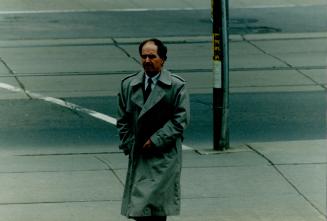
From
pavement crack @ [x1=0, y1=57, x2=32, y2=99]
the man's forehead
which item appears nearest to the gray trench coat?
the man's forehead

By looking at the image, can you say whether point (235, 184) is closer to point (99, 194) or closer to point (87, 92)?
point (99, 194)

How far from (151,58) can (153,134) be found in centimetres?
61

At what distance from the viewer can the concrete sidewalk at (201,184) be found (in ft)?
33.8

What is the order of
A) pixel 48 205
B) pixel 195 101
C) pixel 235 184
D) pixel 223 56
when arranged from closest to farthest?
pixel 48 205
pixel 235 184
pixel 223 56
pixel 195 101

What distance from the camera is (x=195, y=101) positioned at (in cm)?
1681

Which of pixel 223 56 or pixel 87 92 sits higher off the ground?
pixel 223 56

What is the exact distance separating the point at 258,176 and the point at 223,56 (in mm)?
2091

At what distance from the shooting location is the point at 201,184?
11.5m

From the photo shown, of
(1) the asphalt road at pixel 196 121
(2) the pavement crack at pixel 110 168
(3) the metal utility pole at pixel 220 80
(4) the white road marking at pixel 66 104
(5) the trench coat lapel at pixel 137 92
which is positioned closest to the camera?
(5) the trench coat lapel at pixel 137 92

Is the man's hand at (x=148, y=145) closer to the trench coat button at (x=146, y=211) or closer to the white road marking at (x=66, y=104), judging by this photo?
the trench coat button at (x=146, y=211)

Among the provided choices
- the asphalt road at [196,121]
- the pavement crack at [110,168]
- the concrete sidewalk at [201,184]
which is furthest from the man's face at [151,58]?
the asphalt road at [196,121]

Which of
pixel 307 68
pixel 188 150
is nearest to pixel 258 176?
pixel 188 150

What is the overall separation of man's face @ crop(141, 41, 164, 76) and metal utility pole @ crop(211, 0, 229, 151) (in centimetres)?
495

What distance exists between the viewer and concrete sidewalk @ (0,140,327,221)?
406 inches
